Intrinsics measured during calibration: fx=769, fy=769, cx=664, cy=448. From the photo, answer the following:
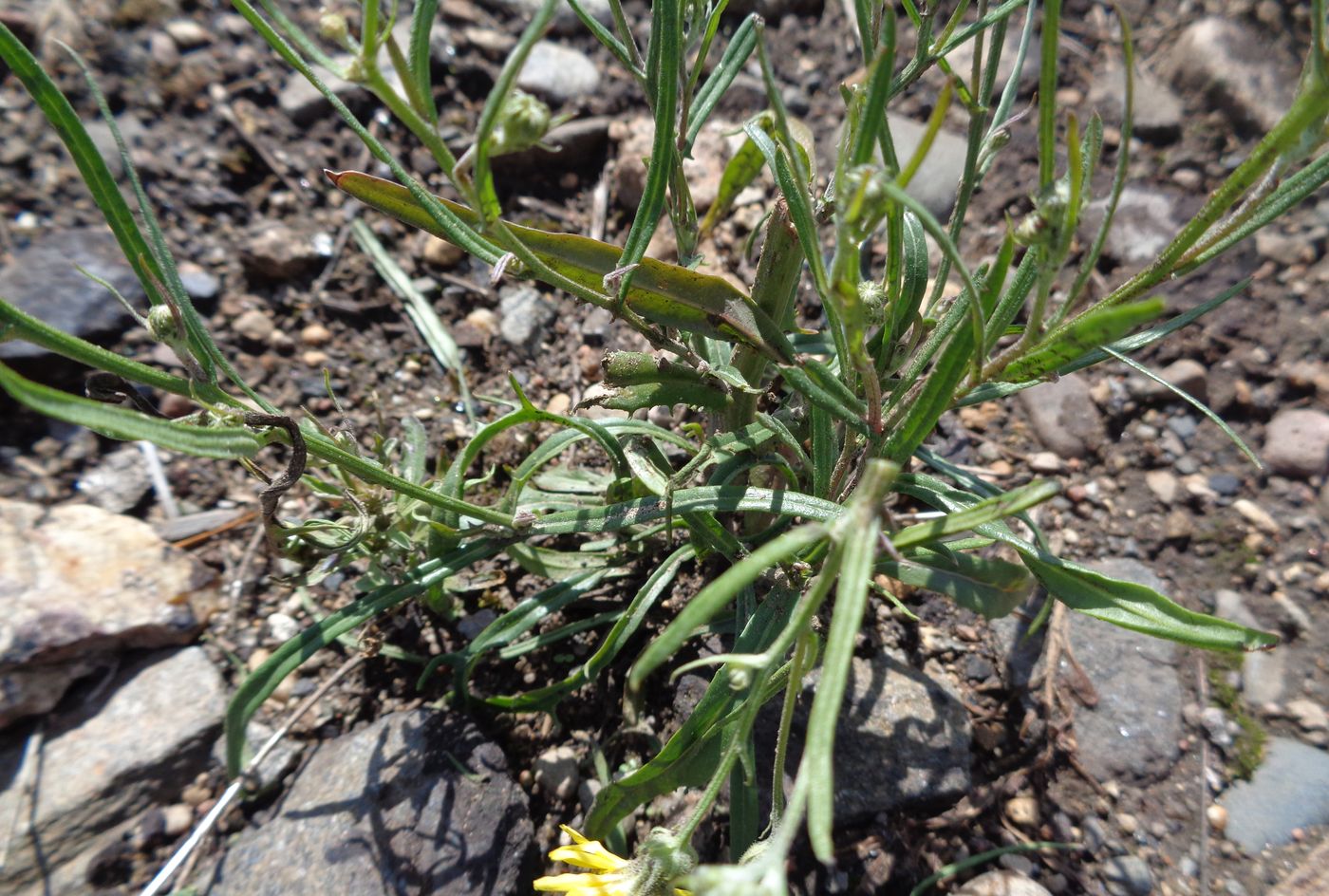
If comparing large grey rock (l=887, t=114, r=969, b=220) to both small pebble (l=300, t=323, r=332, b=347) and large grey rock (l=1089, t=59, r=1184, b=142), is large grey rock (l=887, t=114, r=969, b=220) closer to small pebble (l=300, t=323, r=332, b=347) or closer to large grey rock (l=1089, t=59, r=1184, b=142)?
large grey rock (l=1089, t=59, r=1184, b=142)

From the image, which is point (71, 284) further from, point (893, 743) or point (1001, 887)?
point (1001, 887)

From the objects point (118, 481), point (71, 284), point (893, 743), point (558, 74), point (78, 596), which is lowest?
point (78, 596)

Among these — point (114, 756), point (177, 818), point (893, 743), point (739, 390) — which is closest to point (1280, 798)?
point (893, 743)

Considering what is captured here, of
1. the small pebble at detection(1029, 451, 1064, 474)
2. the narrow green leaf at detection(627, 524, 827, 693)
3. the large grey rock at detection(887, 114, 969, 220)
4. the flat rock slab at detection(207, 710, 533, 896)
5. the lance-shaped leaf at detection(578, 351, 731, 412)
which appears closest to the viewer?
the narrow green leaf at detection(627, 524, 827, 693)

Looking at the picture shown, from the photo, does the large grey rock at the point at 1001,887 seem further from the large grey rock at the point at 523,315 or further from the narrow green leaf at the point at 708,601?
the large grey rock at the point at 523,315

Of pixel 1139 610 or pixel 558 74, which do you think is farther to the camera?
pixel 558 74

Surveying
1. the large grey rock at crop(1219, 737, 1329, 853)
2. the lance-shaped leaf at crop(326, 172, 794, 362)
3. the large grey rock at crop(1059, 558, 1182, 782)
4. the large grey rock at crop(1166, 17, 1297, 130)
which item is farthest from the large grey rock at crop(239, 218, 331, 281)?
the large grey rock at crop(1166, 17, 1297, 130)

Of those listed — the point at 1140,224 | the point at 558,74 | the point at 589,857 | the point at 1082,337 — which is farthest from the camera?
the point at 558,74

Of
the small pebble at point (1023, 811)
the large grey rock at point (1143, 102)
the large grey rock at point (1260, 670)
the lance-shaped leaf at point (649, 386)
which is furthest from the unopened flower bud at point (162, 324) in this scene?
the large grey rock at point (1143, 102)
